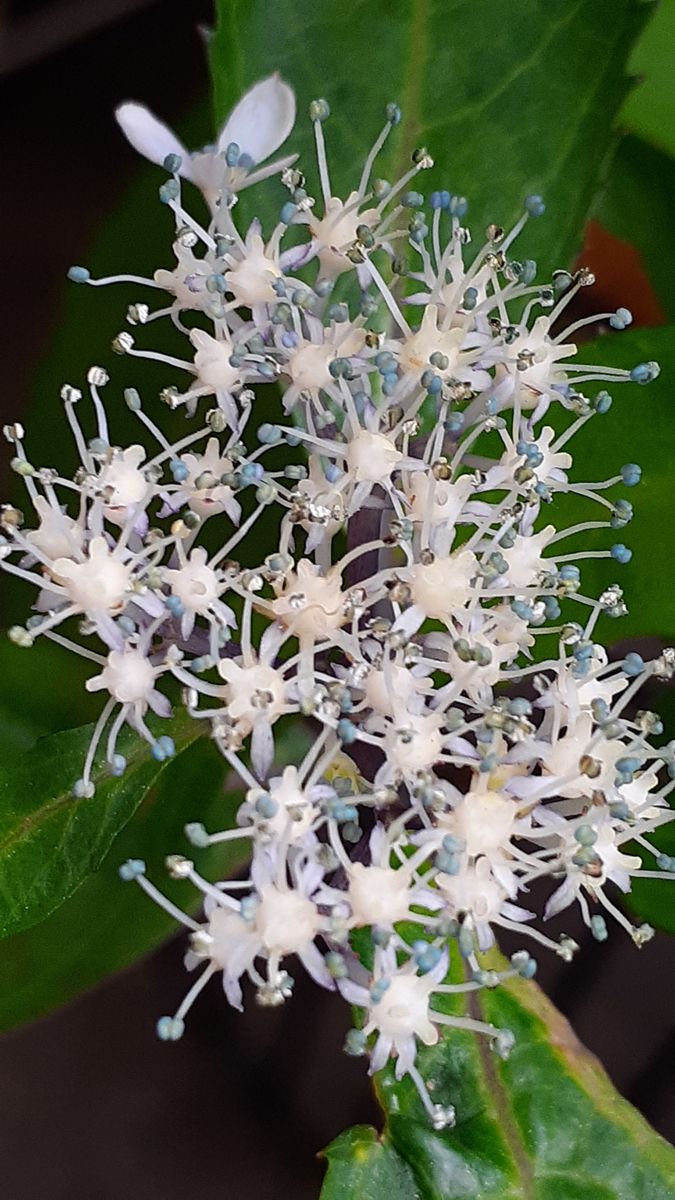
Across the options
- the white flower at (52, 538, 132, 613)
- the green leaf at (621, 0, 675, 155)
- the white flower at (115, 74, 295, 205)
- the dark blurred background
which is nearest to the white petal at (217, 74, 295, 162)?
the white flower at (115, 74, 295, 205)

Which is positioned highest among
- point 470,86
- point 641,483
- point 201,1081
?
point 470,86

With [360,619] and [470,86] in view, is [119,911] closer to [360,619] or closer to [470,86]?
[360,619]

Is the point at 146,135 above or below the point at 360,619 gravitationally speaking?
above

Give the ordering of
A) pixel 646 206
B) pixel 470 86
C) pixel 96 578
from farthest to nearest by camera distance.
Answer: pixel 646 206 → pixel 470 86 → pixel 96 578

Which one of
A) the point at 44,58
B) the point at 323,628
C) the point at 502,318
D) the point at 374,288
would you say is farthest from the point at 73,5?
the point at 323,628

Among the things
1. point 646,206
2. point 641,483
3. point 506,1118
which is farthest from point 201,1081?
point 646,206

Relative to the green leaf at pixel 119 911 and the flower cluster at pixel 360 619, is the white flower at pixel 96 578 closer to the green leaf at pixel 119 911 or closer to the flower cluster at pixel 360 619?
the flower cluster at pixel 360 619
